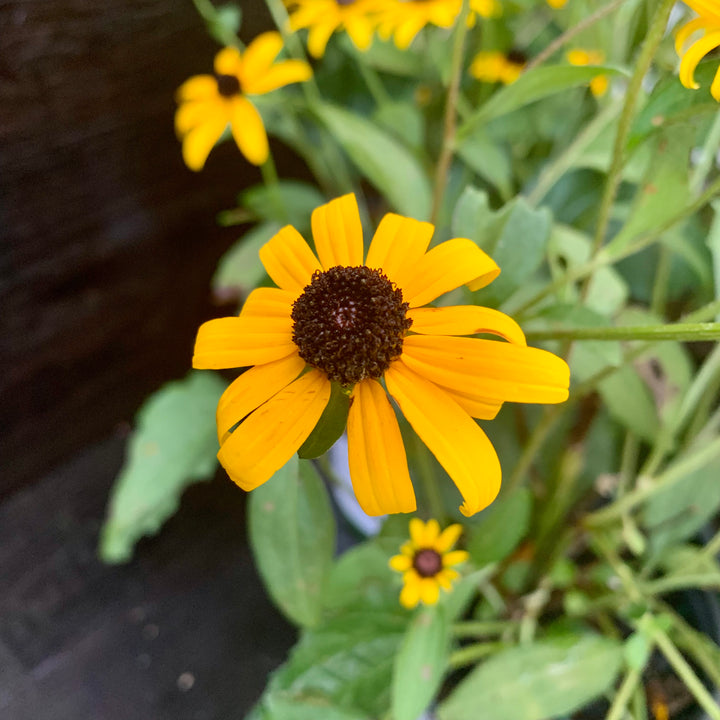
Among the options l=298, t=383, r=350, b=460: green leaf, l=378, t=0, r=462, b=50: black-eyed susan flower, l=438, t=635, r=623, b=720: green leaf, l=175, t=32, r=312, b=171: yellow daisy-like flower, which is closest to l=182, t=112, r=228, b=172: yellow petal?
l=175, t=32, r=312, b=171: yellow daisy-like flower

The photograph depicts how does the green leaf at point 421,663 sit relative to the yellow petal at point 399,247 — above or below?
below

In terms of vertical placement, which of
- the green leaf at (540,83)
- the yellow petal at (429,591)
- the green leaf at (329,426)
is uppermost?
the green leaf at (540,83)

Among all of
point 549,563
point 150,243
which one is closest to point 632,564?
point 549,563

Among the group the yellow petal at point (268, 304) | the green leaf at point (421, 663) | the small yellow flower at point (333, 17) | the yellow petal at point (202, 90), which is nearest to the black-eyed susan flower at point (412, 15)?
the small yellow flower at point (333, 17)

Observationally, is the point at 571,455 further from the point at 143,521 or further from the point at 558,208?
the point at 143,521

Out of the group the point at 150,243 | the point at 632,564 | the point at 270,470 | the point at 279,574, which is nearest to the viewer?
the point at 270,470

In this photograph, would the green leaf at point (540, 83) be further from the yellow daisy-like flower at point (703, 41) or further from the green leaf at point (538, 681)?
the green leaf at point (538, 681)

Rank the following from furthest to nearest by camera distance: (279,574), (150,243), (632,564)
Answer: (150,243)
(632,564)
(279,574)

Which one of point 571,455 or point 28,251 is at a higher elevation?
point 28,251
